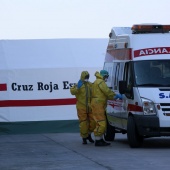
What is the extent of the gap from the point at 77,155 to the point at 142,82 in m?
2.23

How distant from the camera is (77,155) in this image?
587 inches

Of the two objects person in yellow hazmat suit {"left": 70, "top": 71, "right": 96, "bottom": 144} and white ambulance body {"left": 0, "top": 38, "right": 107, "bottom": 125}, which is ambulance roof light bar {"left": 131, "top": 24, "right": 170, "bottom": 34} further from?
white ambulance body {"left": 0, "top": 38, "right": 107, "bottom": 125}

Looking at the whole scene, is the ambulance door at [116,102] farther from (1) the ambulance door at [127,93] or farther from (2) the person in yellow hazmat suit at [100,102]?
(2) the person in yellow hazmat suit at [100,102]

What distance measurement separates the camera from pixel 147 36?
1642cm

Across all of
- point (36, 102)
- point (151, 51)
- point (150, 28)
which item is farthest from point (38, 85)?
point (151, 51)

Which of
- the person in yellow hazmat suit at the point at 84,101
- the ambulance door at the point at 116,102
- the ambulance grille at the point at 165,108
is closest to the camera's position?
the ambulance grille at the point at 165,108

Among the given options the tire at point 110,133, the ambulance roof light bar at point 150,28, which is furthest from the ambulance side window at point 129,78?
the tire at point 110,133

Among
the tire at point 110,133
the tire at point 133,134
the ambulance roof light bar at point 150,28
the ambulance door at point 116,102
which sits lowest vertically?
the tire at point 110,133

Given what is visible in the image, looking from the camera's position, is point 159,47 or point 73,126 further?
point 73,126

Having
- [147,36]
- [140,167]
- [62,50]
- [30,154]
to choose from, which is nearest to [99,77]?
[147,36]

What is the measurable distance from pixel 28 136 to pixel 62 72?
95.0 inches

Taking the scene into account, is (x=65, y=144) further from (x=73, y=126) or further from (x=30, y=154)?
(x=73, y=126)

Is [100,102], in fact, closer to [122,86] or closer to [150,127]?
[122,86]

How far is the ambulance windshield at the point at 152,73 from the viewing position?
1574 cm
